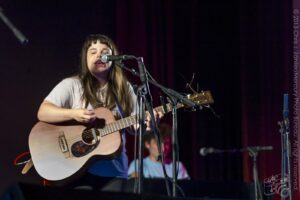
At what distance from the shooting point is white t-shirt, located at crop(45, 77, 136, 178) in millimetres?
3349

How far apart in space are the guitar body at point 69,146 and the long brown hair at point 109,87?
7 cm

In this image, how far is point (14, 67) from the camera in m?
4.75

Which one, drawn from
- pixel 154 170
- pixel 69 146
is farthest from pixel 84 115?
pixel 154 170

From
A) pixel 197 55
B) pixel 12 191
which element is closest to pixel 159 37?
pixel 197 55

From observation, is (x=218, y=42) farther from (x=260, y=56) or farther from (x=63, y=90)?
(x=63, y=90)

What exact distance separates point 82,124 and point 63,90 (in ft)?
0.90

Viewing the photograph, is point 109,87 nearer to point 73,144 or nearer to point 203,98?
point 73,144

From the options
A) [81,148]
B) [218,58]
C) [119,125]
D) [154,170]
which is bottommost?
[154,170]

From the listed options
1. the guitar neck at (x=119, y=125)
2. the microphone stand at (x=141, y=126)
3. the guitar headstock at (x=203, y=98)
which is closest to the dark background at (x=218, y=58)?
the guitar neck at (x=119, y=125)

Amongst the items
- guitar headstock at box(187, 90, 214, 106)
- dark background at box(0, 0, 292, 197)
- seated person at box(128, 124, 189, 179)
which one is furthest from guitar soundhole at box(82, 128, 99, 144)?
dark background at box(0, 0, 292, 197)

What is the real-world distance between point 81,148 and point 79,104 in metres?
0.30

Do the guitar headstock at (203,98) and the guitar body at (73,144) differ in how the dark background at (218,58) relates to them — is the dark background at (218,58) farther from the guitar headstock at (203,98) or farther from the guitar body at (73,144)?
the guitar headstock at (203,98)

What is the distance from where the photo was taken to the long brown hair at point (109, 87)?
344cm

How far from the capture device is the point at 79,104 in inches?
137
